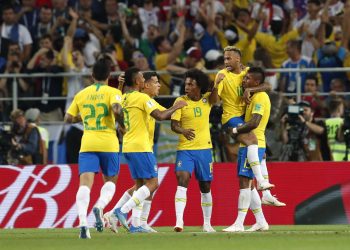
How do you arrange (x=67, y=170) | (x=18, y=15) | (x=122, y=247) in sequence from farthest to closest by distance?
(x=18, y=15) < (x=67, y=170) < (x=122, y=247)

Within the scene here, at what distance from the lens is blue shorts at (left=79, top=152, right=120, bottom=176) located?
16.4m

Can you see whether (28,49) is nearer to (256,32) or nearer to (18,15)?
(18,15)

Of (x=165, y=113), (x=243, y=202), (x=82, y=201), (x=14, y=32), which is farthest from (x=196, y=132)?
(x=14, y=32)

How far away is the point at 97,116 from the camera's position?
16.5 metres

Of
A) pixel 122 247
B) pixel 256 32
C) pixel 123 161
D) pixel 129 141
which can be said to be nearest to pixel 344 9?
pixel 256 32

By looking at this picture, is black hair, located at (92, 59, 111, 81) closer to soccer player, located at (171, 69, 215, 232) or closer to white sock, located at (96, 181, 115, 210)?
white sock, located at (96, 181, 115, 210)

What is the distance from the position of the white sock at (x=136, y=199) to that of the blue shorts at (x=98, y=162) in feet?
1.96

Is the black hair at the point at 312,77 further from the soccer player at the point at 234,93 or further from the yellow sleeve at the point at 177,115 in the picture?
the yellow sleeve at the point at 177,115

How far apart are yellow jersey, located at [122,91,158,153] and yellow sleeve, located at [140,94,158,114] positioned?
2cm

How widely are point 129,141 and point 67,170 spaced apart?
3.90m

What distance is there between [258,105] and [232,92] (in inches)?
19.5

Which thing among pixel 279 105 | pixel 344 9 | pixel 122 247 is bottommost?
pixel 122 247

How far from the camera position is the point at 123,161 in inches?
927

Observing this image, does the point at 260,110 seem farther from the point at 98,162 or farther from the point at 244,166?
the point at 98,162
